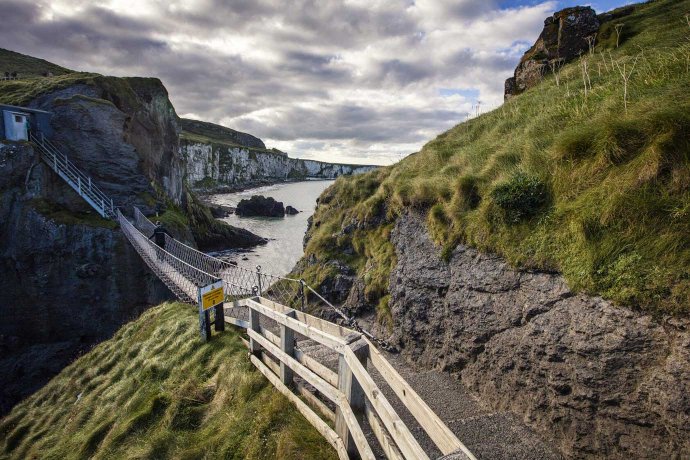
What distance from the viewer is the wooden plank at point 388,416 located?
9.10 feet

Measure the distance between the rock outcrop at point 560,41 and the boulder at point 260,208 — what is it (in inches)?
2121

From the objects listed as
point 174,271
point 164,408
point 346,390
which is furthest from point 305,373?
point 174,271

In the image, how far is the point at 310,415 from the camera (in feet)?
16.2

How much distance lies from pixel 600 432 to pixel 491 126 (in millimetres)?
10026

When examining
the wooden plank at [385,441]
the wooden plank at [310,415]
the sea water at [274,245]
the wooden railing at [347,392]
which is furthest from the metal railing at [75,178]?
the wooden plank at [385,441]

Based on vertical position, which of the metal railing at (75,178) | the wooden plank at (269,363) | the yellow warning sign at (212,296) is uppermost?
the metal railing at (75,178)

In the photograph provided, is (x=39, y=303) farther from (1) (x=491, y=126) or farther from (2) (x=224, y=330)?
(1) (x=491, y=126)

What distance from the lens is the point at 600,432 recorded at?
461 cm

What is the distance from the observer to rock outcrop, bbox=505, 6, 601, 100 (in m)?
14.0

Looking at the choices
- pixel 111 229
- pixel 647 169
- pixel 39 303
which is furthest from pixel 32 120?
pixel 647 169

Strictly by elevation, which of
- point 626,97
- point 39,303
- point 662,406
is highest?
point 626,97

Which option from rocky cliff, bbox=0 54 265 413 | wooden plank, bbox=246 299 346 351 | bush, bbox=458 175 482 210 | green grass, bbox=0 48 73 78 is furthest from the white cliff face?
wooden plank, bbox=246 299 346 351

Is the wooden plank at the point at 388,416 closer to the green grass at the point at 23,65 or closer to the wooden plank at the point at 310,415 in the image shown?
the wooden plank at the point at 310,415

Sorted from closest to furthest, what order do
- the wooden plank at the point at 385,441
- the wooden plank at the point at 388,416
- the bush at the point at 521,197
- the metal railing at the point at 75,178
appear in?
the wooden plank at the point at 388,416
the wooden plank at the point at 385,441
the bush at the point at 521,197
the metal railing at the point at 75,178
